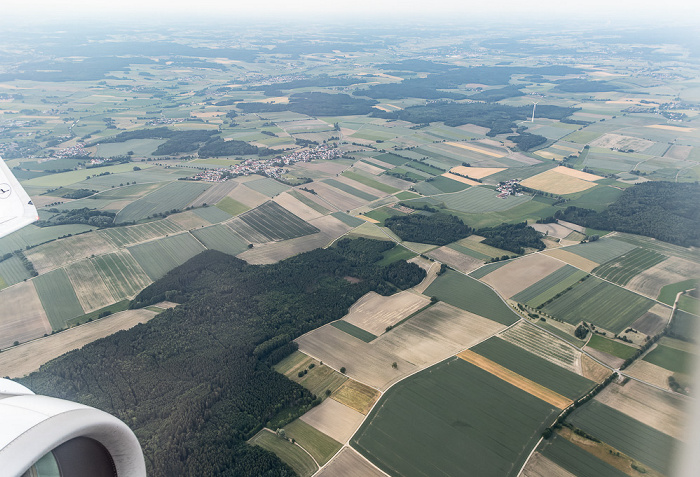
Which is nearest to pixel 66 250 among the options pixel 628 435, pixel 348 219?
pixel 348 219

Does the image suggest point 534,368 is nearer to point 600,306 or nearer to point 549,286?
point 600,306

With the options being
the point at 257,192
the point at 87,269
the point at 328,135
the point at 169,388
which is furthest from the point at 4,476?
the point at 328,135

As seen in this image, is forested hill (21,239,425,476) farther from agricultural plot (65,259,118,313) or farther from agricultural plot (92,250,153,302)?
agricultural plot (65,259,118,313)

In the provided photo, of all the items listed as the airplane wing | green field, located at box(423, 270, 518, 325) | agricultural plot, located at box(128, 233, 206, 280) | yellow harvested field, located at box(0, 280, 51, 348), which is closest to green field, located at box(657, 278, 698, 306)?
green field, located at box(423, 270, 518, 325)

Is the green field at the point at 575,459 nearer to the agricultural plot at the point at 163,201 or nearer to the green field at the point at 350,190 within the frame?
the green field at the point at 350,190

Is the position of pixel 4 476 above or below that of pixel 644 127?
above

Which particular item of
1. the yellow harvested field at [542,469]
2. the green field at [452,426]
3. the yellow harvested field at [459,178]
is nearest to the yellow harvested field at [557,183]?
the yellow harvested field at [459,178]

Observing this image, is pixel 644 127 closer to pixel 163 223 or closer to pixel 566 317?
pixel 566 317
